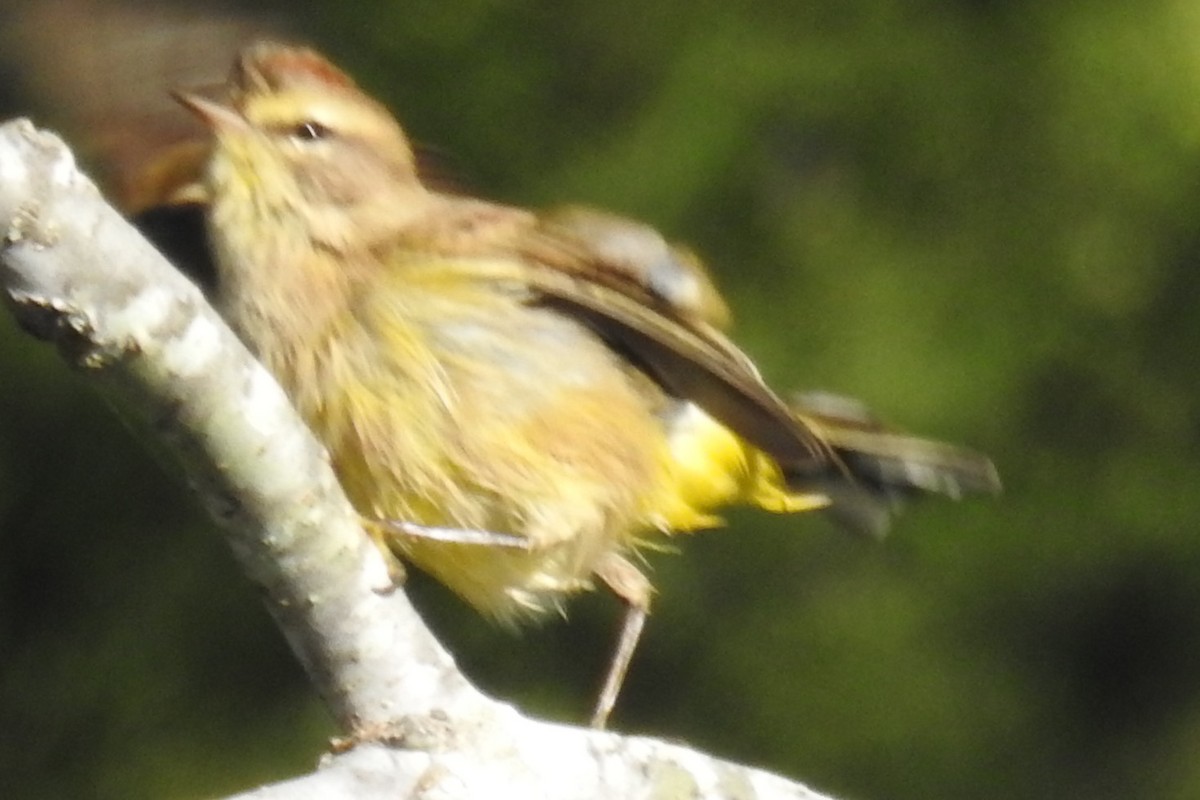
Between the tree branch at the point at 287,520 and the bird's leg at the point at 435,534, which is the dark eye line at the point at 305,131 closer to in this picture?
the bird's leg at the point at 435,534

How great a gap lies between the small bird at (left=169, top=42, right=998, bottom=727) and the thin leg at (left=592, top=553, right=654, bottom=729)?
0.11 m

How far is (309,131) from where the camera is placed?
270cm

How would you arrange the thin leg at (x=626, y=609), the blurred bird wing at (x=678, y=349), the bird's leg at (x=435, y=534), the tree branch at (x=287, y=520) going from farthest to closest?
the thin leg at (x=626, y=609) < the blurred bird wing at (x=678, y=349) < the bird's leg at (x=435, y=534) < the tree branch at (x=287, y=520)

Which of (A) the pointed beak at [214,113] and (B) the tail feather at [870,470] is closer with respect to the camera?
(A) the pointed beak at [214,113]

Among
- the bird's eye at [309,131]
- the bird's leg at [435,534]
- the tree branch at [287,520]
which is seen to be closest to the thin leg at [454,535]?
the bird's leg at [435,534]

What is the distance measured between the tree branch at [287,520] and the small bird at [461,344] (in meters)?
0.33

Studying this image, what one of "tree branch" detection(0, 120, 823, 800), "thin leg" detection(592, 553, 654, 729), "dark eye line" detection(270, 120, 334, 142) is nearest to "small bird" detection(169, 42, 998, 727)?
"dark eye line" detection(270, 120, 334, 142)

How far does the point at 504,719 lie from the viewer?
89.0 inches

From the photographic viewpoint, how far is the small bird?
2.52 metres

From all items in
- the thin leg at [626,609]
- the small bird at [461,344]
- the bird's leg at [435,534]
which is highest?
the small bird at [461,344]

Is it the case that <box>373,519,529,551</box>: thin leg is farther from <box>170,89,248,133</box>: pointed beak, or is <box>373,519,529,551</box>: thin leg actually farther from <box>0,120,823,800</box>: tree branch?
<box>170,89,248,133</box>: pointed beak

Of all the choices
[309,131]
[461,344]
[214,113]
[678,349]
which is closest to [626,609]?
[678,349]

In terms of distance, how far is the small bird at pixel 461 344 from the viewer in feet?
8.28

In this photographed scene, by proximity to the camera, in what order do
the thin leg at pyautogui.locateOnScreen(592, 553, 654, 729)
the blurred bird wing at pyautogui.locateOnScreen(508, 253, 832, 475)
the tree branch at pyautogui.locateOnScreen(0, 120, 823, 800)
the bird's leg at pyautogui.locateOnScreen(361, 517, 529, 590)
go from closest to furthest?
the tree branch at pyautogui.locateOnScreen(0, 120, 823, 800) < the bird's leg at pyautogui.locateOnScreen(361, 517, 529, 590) < the blurred bird wing at pyautogui.locateOnScreen(508, 253, 832, 475) < the thin leg at pyautogui.locateOnScreen(592, 553, 654, 729)
